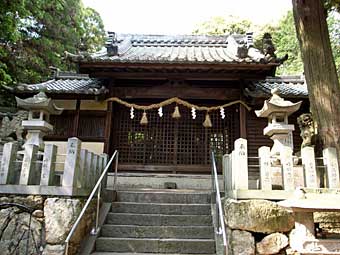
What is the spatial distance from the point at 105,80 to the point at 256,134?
528 cm

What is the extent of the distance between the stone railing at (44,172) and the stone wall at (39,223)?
0.15 metres

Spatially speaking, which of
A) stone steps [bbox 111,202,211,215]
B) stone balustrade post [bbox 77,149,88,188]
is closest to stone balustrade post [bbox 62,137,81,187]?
stone balustrade post [bbox 77,149,88,188]

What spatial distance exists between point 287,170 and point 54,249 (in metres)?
4.03

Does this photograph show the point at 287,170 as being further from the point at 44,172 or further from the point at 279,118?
the point at 44,172

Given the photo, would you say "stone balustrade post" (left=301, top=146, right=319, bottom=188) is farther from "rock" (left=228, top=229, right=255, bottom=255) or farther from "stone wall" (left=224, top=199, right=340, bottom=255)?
"rock" (left=228, top=229, right=255, bottom=255)

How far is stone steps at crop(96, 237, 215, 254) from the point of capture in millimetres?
5379

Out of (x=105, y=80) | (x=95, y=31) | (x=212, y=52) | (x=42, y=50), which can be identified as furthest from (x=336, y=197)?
(x=95, y=31)

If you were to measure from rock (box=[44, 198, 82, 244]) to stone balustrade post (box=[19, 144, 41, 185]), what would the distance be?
0.57 meters

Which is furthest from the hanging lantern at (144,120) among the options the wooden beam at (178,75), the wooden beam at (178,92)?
the wooden beam at (178,75)

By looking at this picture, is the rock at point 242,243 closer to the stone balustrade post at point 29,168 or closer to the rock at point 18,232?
the rock at point 18,232

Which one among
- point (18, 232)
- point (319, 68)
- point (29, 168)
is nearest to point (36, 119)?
point (29, 168)

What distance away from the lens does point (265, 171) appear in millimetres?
4918

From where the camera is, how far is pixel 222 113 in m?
9.41

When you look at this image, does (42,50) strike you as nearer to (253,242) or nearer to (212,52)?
(212,52)
